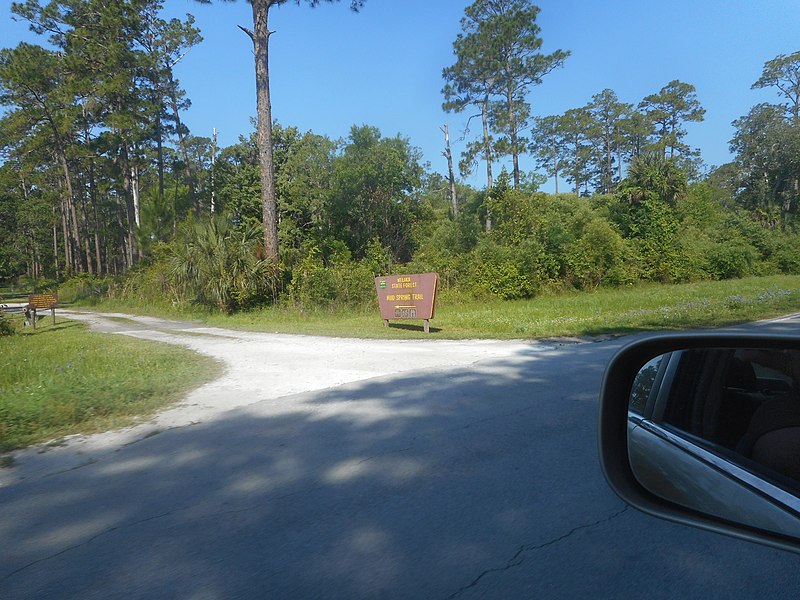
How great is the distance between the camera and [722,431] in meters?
1.86

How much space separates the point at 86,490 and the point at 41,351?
9.33 meters

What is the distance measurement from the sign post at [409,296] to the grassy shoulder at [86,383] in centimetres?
557

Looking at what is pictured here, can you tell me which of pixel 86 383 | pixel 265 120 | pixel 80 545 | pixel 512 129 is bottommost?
pixel 80 545

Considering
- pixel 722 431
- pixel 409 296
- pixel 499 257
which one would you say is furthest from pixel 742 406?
pixel 499 257

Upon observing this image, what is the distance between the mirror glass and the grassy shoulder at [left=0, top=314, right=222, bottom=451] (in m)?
5.96

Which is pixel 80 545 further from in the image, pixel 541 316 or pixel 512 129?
pixel 512 129

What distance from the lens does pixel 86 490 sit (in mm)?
4375

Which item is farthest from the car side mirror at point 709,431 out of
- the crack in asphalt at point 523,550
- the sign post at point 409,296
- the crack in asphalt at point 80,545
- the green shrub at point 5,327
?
the green shrub at point 5,327

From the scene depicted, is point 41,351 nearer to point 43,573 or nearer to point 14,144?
point 43,573

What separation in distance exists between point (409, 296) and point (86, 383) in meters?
8.50

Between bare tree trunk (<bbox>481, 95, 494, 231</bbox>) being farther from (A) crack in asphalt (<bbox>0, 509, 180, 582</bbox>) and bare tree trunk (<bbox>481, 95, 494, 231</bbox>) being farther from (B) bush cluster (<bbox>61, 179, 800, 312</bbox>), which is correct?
(A) crack in asphalt (<bbox>0, 509, 180, 582</bbox>)

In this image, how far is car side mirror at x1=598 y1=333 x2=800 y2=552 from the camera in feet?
5.28

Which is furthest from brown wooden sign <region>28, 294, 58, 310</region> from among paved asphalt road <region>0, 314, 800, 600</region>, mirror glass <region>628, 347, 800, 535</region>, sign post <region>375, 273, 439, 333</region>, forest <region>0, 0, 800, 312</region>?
mirror glass <region>628, 347, 800, 535</region>

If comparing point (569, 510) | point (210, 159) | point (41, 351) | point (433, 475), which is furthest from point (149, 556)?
point (210, 159)
